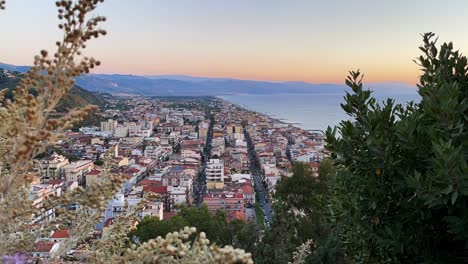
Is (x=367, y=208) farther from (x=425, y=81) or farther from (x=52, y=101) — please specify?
(x=52, y=101)

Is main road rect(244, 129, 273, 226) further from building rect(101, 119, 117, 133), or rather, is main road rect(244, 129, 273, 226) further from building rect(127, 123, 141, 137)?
building rect(101, 119, 117, 133)

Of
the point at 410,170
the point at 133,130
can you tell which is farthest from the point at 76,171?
the point at 410,170

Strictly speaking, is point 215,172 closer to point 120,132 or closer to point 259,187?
point 259,187

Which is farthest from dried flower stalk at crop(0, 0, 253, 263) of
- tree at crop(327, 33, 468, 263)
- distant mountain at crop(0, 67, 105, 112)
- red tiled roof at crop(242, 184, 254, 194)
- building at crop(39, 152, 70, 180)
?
red tiled roof at crop(242, 184, 254, 194)

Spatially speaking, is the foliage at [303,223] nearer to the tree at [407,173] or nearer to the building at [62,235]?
the tree at [407,173]

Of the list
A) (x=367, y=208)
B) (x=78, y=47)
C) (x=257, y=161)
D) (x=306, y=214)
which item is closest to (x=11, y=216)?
(x=78, y=47)

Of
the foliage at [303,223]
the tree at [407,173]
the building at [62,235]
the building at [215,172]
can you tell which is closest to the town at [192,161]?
the building at [215,172]
